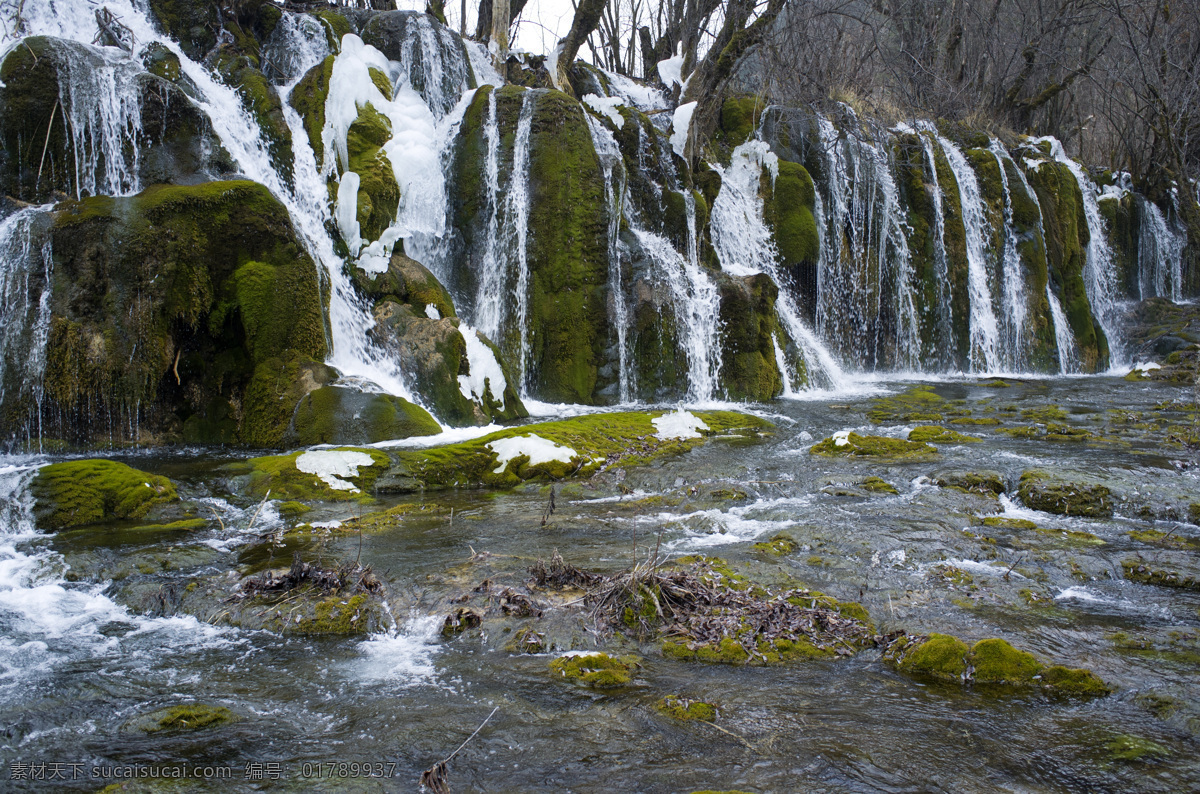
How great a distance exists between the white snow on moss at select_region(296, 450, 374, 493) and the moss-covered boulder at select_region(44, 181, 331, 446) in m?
2.00

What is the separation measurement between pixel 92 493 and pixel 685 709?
19.3ft

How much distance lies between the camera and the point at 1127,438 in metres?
10.4

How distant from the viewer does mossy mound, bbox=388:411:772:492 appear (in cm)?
798

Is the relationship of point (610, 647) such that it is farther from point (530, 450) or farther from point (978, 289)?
point (978, 289)

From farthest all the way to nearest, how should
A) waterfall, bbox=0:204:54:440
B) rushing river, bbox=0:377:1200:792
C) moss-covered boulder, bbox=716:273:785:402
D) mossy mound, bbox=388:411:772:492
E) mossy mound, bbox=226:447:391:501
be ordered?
1. moss-covered boulder, bbox=716:273:785:402
2. waterfall, bbox=0:204:54:440
3. mossy mound, bbox=388:411:772:492
4. mossy mound, bbox=226:447:391:501
5. rushing river, bbox=0:377:1200:792

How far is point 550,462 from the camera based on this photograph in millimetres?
8492

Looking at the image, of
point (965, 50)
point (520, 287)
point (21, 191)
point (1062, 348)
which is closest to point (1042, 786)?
point (520, 287)

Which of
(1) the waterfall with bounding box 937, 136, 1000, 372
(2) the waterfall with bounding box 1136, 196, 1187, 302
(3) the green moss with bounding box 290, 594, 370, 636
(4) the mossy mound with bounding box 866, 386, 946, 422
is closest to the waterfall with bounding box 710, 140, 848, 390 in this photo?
(4) the mossy mound with bounding box 866, 386, 946, 422

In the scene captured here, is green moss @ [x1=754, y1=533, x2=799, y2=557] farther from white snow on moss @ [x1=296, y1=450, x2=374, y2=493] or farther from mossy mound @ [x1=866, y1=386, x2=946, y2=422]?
mossy mound @ [x1=866, y1=386, x2=946, y2=422]

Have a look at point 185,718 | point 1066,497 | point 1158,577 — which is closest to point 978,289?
point 1066,497

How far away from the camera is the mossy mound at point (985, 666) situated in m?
3.70

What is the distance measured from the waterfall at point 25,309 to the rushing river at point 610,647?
2.73 m

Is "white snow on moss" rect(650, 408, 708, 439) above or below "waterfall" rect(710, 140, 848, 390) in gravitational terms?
below

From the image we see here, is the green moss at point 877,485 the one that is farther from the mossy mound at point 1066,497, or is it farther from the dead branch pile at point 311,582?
the dead branch pile at point 311,582
